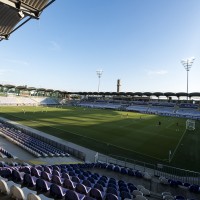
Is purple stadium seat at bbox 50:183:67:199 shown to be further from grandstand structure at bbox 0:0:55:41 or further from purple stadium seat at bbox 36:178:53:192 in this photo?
grandstand structure at bbox 0:0:55:41

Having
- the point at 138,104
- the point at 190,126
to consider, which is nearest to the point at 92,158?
the point at 190,126

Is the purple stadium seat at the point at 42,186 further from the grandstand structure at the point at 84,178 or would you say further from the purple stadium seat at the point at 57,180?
the purple stadium seat at the point at 57,180

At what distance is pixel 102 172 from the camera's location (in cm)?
1855

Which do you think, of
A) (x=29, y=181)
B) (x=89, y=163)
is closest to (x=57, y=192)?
(x=29, y=181)

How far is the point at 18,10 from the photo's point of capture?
10.0 m

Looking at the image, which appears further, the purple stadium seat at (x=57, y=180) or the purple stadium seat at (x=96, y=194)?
the purple stadium seat at (x=57, y=180)

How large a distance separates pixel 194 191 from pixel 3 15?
14.3m

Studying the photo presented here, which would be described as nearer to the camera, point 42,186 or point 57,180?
point 42,186

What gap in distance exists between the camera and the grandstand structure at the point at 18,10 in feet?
32.0

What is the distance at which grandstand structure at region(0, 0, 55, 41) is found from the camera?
977 centimetres

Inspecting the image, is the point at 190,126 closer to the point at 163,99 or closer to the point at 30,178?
the point at 30,178

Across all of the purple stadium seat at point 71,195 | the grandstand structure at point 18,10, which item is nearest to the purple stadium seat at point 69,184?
the purple stadium seat at point 71,195

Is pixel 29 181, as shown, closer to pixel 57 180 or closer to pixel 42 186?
pixel 42 186

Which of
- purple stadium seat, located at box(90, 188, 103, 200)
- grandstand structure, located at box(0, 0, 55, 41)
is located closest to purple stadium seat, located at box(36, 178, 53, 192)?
purple stadium seat, located at box(90, 188, 103, 200)
